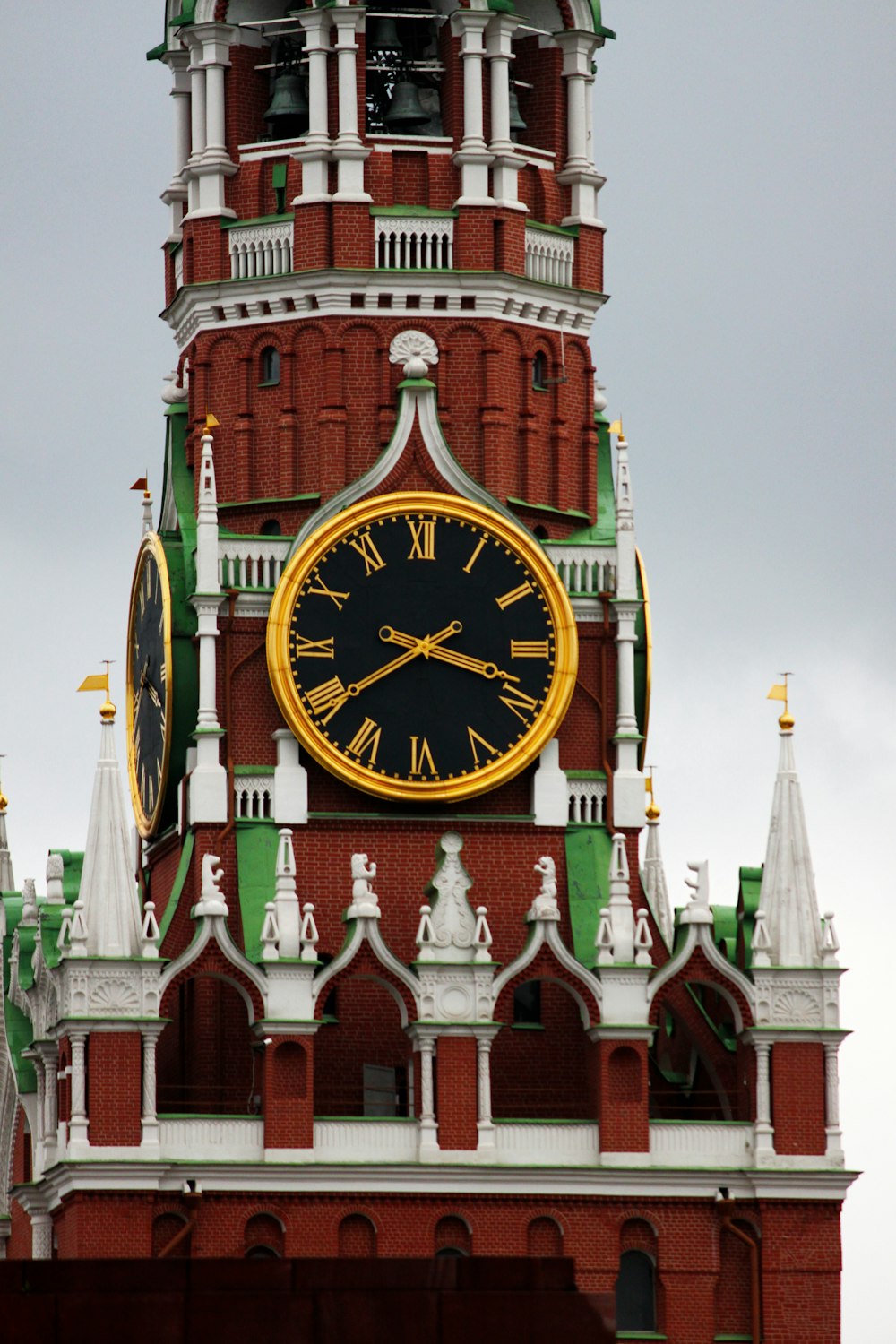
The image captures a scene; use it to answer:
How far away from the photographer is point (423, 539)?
229 feet

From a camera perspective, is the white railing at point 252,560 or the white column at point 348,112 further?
the white column at point 348,112

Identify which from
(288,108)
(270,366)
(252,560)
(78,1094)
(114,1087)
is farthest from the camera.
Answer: (288,108)

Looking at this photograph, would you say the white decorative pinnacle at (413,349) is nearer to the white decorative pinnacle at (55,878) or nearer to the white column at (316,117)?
the white column at (316,117)

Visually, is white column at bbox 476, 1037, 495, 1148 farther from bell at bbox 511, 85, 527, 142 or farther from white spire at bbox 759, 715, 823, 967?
bell at bbox 511, 85, 527, 142

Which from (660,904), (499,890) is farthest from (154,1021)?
(660,904)

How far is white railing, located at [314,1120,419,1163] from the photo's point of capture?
2648 inches

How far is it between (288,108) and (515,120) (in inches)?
118

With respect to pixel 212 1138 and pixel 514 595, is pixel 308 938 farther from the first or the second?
pixel 514 595

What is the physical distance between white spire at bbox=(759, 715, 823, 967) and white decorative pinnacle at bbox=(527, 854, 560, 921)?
8.70ft

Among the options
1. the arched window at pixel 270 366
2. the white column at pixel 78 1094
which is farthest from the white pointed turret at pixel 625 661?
the white column at pixel 78 1094

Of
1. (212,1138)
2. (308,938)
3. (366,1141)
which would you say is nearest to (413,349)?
(308,938)

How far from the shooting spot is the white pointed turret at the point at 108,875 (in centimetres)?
6762

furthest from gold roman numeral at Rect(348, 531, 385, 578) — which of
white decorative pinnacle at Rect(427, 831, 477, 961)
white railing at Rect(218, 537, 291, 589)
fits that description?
white decorative pinnacle at Rect(427, 831, 477, 961)

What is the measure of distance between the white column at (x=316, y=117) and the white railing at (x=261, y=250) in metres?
0.52
